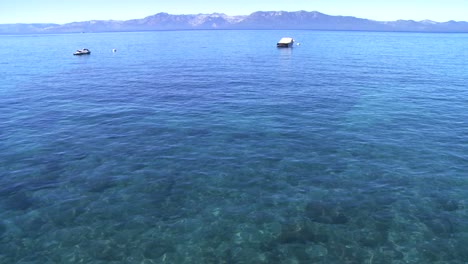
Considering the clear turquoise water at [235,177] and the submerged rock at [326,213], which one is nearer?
the clear turquoise water at [235,177]

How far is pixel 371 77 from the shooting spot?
322 ft

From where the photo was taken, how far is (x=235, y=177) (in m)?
39.3

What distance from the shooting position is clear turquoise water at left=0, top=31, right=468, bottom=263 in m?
28.2

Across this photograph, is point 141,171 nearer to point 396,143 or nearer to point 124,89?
point 396,143

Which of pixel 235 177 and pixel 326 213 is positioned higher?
pixel 235 177

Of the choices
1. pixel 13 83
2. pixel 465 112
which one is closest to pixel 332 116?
pixel 465 112

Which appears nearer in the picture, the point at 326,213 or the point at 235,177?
the point at 326,213

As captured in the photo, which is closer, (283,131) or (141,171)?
(141,171)

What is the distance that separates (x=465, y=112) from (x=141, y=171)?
199 ft

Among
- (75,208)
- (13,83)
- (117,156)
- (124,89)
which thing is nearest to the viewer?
(75,208)

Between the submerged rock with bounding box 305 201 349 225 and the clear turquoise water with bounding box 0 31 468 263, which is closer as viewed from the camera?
the clear turquoise water with bounding box 0 31 468 263

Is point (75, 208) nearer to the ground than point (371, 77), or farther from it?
nearer to the ground

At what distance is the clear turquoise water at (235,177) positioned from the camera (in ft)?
92.4

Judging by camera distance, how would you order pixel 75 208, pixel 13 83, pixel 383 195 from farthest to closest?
pixel 13 83
pixel 383 195
pixel 75 208
